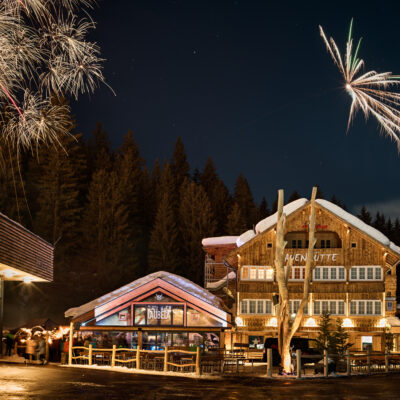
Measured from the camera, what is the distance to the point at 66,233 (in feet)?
218

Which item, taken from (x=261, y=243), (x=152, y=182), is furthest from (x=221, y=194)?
(x=261, y=243)

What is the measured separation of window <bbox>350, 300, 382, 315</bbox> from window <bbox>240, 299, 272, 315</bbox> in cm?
579

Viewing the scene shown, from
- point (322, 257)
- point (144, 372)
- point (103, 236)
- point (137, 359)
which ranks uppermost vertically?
point (103, 236)

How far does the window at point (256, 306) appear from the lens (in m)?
44.1

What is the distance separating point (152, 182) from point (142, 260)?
645 inches

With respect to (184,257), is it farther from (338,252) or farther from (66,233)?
(338,252)

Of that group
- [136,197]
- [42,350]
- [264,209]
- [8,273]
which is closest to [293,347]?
[42,350]

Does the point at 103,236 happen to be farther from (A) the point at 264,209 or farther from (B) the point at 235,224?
(A) the point at 264,209

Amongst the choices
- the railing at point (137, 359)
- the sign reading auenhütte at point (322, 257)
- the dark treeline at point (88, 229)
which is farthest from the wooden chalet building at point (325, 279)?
the dark treeline at point (88, 229)

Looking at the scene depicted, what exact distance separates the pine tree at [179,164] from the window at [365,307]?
60.5 metres

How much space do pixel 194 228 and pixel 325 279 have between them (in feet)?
104

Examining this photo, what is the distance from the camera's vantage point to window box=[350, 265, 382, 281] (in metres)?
43.2

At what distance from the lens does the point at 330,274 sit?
1732 inches

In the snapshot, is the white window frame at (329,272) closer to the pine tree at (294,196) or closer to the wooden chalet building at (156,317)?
the wooden chalet building at (156,317)
